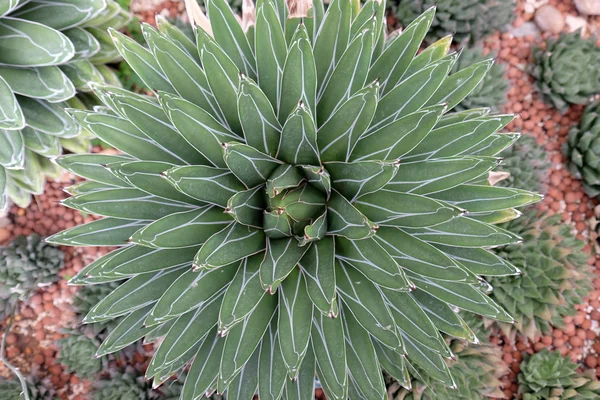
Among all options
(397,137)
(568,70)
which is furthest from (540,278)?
(397,137)

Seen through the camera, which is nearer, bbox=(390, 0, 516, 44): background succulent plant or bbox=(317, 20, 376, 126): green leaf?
bbox=(317, 20, 376, 126): green leaf

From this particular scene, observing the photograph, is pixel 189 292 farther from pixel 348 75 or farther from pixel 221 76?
pixel 348 75

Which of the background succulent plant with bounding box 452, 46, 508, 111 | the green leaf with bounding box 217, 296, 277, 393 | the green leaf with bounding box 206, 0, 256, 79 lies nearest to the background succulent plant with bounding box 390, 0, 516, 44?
the background succulent plant with bounding box 452, 46, 508, 111

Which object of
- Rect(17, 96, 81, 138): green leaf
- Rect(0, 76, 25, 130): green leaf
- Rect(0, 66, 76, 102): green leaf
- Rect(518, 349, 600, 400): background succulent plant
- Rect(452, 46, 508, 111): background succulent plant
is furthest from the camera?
Rect(452, 46, 508, 111): background succulent plant

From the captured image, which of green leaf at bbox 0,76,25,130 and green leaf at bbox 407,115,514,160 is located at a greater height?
green leaf at bbox 0,76,25,130

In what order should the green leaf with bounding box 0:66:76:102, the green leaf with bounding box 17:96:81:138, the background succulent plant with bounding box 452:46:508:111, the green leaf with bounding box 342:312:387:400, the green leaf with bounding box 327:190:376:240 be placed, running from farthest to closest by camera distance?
1. the background succulent plant with bounding box 452:46:508:111
2. the green leaf with bounding box 17:96:81:138
3. the green leaf with bounding box 0:66:76:102
4. the green leaf with bounding box 342:312:387:400
5. the green leaf with bounding box 327:190:376:240

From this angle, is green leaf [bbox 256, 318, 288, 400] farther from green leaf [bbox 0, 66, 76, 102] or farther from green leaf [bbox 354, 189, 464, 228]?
green leaf [bbox 0, 66, 76, 102]
